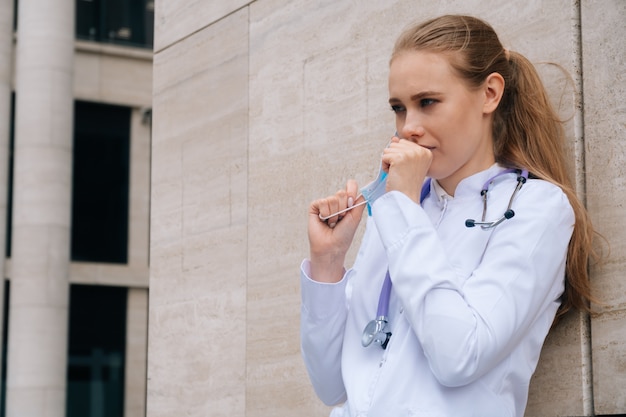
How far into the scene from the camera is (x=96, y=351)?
27.5 m

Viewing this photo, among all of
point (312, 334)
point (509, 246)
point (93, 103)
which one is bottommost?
point (312, 334)

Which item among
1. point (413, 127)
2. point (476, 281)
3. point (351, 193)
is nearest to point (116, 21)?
point (351, 193)

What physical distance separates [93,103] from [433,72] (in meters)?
26.0

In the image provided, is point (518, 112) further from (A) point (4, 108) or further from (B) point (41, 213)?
(A) point (4, 108)

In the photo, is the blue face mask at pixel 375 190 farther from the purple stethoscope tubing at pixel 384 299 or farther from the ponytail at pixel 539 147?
the ponytail at pixel 539 147

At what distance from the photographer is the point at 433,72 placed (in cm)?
338

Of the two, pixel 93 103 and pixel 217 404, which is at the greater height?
pixel 93 103

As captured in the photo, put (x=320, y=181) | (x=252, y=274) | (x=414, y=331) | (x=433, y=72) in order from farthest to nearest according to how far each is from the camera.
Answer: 1. (x=252, y=274)
2. (x=320, y=181)
3. (x=433, y=72)
4. (x=414, y=331)

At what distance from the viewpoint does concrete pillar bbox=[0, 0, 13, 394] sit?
82.2 ft

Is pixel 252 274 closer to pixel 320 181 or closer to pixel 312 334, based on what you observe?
pixel 320 181

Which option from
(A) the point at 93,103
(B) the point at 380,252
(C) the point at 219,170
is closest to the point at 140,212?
(A) the point at 93,103

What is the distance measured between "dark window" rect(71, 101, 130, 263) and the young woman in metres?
24.8

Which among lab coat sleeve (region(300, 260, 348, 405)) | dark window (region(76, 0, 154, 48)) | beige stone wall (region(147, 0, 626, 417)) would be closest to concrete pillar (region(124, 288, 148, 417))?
dark window (region(76, 0, 154, 48))

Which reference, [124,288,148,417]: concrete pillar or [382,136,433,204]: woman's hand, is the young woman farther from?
[124,288,148,417]: concrete pillar
